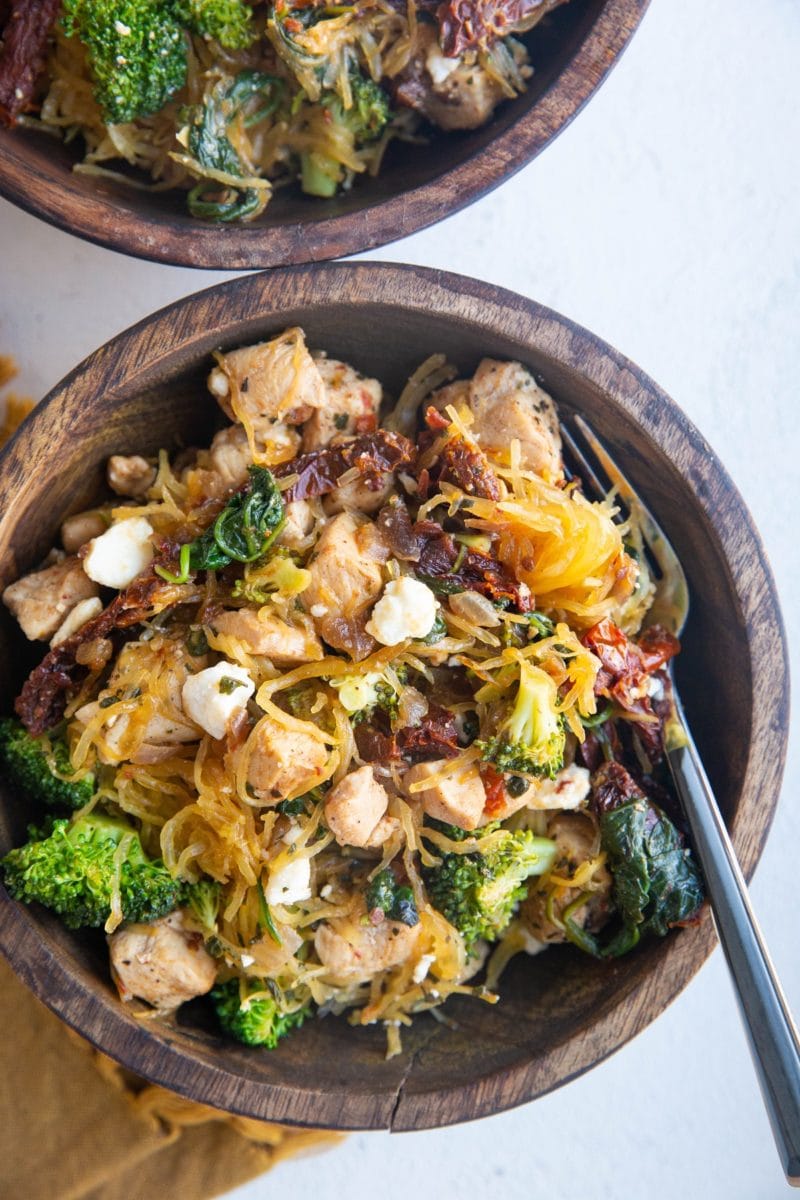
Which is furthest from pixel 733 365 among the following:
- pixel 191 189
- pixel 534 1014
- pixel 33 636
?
pixel 33 636

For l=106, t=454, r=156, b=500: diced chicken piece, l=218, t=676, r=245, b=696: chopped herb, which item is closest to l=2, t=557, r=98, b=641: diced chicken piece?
l=106, t=454, r=156, b=500: diced chicken piece

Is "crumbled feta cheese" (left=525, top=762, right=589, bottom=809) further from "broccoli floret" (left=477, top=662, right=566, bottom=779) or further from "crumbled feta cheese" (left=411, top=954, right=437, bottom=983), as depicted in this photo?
"crumbled feta cheese" (left=411, top=954, right=437, bottom=983)

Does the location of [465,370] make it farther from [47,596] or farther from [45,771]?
[45,771]

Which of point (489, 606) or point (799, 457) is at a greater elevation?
point (799, 457)

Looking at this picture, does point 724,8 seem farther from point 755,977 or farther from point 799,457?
point 755,977

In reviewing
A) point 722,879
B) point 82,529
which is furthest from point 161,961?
point 722,879

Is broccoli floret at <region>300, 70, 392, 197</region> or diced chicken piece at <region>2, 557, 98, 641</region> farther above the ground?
broccoli floret at <region>300, 70, 392, 197</region>
